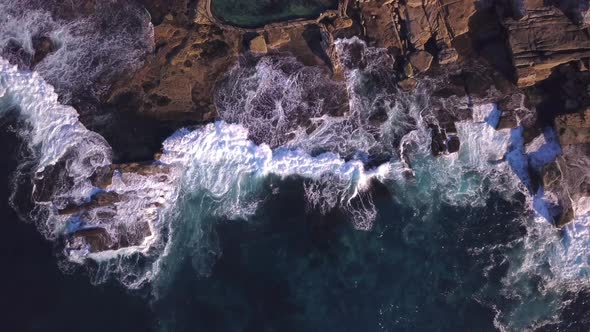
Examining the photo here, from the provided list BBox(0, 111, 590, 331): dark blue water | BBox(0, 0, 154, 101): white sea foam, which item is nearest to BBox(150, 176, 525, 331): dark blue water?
BBox(0, 111, 590, 331): dark blue water

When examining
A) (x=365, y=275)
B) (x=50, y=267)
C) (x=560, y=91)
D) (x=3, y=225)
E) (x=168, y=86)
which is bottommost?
(x=365, y=275)

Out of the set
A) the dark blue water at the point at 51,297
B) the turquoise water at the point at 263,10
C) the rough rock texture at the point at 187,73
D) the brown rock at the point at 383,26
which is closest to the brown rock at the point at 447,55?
the brown rock at the point at 383,26

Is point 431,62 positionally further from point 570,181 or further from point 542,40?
point 570,181

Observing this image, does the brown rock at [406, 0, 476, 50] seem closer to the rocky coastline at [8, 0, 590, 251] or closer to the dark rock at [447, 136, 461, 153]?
the rocky coastline at [8, 0, 590, 251]

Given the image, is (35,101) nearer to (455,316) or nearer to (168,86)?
(168,86)

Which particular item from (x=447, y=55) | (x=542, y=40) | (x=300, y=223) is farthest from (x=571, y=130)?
(x=300, y=223)

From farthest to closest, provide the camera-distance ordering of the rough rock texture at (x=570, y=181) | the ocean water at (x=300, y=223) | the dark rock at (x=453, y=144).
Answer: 1. the dark rock at (x=453, y=144)
2. the ocean water at (x=300, y=223)
3. the rough rock texture at (x=570, y=181)

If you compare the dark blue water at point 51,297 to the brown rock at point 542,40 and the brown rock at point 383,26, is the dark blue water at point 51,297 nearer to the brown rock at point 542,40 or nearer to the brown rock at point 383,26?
the brown rock at point 383,26

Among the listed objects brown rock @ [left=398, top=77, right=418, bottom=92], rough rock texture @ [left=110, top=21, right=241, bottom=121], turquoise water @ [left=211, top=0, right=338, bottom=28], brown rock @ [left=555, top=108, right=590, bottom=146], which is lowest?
brown rock @ [left=555, top=108, right=590, bottom=146]

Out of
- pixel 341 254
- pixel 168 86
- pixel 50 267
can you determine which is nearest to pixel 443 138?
pixel 341 254
